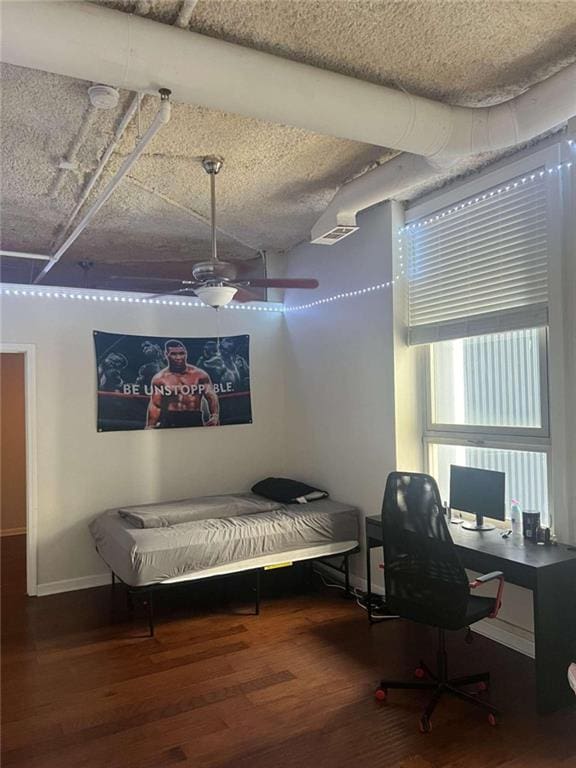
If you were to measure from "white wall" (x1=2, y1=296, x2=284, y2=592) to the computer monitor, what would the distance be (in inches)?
94.2

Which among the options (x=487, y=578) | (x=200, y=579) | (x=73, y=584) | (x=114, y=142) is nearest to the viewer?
(x=487, y=578)

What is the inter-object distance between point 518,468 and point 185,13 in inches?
118

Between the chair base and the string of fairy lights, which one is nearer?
the chair base

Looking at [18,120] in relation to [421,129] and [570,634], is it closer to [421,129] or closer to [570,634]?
[421,129]

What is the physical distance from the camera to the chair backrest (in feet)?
8.71

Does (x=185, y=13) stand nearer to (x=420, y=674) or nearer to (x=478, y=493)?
(x=478, y=493)

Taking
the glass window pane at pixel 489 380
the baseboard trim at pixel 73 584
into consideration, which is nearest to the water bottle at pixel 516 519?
the glass window pane at pixel 489 380

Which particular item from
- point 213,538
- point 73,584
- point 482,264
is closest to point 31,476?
point 73,584

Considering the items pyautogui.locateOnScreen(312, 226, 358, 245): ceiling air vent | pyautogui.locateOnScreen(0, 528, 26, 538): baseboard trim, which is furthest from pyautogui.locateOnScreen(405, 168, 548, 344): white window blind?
pyautogui.locateOnScreen(0, 528, 26, 538): baseboard trim

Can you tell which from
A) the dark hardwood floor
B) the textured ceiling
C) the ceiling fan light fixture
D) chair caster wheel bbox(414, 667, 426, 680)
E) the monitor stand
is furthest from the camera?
the monitor stand

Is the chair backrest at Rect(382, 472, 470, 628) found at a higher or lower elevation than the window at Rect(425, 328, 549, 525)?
lower

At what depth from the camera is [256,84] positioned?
89.0 inches

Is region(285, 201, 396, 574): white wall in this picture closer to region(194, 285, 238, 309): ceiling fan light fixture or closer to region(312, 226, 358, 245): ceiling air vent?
region(312, 226, 358, 245): ceiling air vent

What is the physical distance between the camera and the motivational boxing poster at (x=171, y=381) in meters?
4.86
